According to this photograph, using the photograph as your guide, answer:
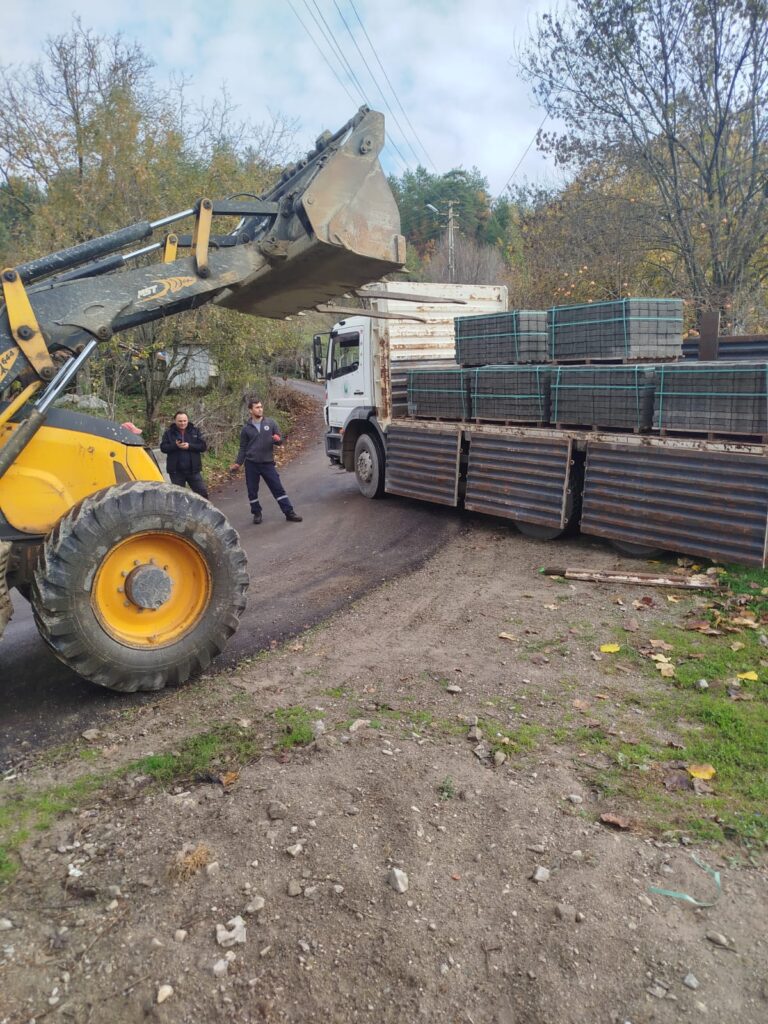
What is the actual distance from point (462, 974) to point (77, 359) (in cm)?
442

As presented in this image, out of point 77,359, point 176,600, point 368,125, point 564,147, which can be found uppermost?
point 564,147

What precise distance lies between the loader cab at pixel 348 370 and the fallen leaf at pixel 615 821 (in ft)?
30.9

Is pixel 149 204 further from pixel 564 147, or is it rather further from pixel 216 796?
pixel 216 796

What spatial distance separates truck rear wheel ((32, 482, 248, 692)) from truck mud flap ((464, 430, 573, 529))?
4.86 m

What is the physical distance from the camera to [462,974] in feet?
8.57

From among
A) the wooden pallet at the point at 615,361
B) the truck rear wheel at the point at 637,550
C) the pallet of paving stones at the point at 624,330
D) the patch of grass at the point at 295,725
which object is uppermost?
A: the pallet of paving stones at the point at 624,330

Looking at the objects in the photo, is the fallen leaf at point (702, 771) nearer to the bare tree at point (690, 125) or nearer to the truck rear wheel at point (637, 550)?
the truck rear wheel at point (637, 550)

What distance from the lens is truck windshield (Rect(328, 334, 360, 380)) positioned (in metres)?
→ 12.5

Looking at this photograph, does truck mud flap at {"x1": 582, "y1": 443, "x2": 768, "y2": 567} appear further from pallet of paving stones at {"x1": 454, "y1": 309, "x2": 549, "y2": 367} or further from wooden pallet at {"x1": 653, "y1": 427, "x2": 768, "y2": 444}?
pallet of paving stones at {"x1": 454, "y1": 309, "x2": 549, "y2": 367}

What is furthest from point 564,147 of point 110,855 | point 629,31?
point 110,855

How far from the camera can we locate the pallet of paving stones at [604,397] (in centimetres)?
799

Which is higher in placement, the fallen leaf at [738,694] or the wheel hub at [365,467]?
the wheel hub at [365,467]

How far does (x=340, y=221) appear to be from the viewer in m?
5.18

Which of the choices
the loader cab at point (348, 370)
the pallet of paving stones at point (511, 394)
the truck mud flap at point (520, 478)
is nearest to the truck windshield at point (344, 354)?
the loader cab at point (348, 370)
